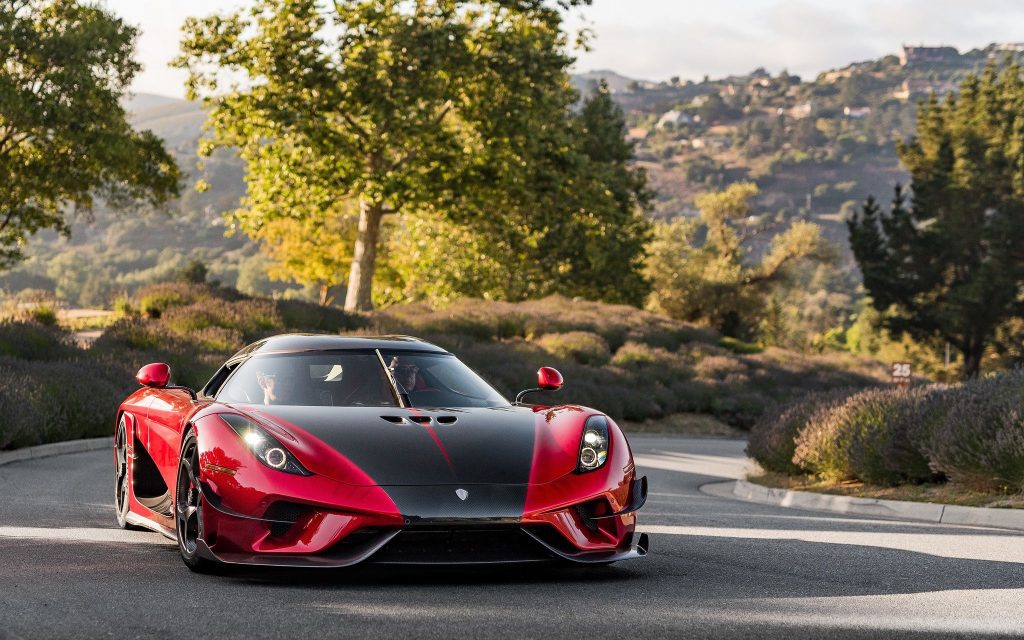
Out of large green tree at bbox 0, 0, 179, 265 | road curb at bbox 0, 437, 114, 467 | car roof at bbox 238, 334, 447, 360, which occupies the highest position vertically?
large green tree at bbox 0, 0, 179, 265

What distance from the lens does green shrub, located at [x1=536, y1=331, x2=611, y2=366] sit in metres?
33.9

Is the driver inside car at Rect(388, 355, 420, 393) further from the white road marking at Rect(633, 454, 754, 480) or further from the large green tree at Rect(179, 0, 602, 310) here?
the large green tree at Rect(179, 0, 602, 310)

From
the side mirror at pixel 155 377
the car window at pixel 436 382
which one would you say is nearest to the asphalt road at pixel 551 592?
the side mirror at pixel 155 377

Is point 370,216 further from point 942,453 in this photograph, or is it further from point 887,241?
point 887,241

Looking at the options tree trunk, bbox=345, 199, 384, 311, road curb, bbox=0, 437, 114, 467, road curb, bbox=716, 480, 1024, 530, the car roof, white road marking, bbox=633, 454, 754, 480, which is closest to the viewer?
the car roof

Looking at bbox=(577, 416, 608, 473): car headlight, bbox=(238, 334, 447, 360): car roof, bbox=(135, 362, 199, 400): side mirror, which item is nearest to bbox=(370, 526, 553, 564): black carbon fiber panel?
bbox=(577, 416, 608, 473): car headlight

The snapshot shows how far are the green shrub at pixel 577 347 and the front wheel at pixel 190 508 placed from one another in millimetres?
26063

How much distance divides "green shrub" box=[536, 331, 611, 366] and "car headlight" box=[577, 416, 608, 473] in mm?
25787

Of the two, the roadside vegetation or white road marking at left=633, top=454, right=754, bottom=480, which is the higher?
the roadside vegetation

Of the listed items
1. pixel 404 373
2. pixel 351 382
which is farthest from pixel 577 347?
pixel 351 382

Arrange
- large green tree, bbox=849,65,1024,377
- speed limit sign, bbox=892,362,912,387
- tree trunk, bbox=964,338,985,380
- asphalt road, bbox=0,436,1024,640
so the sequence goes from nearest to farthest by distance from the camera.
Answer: asphalt road, bbox=0,436,1024,640 < speed limit sign, bbox=892,362,912,387 < large green tree, bbox=849,65,1024,377 < tree trunk, bbox=964,338,985,380

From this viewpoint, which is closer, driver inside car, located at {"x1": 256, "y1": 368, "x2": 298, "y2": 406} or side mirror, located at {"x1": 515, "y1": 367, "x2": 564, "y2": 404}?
driver inside car, located at {"x1": 256, "y1": 368, "x2": 298, "y2": 406}

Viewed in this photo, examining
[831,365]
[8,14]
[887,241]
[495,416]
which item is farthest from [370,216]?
[887,241]

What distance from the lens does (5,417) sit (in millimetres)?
14734
